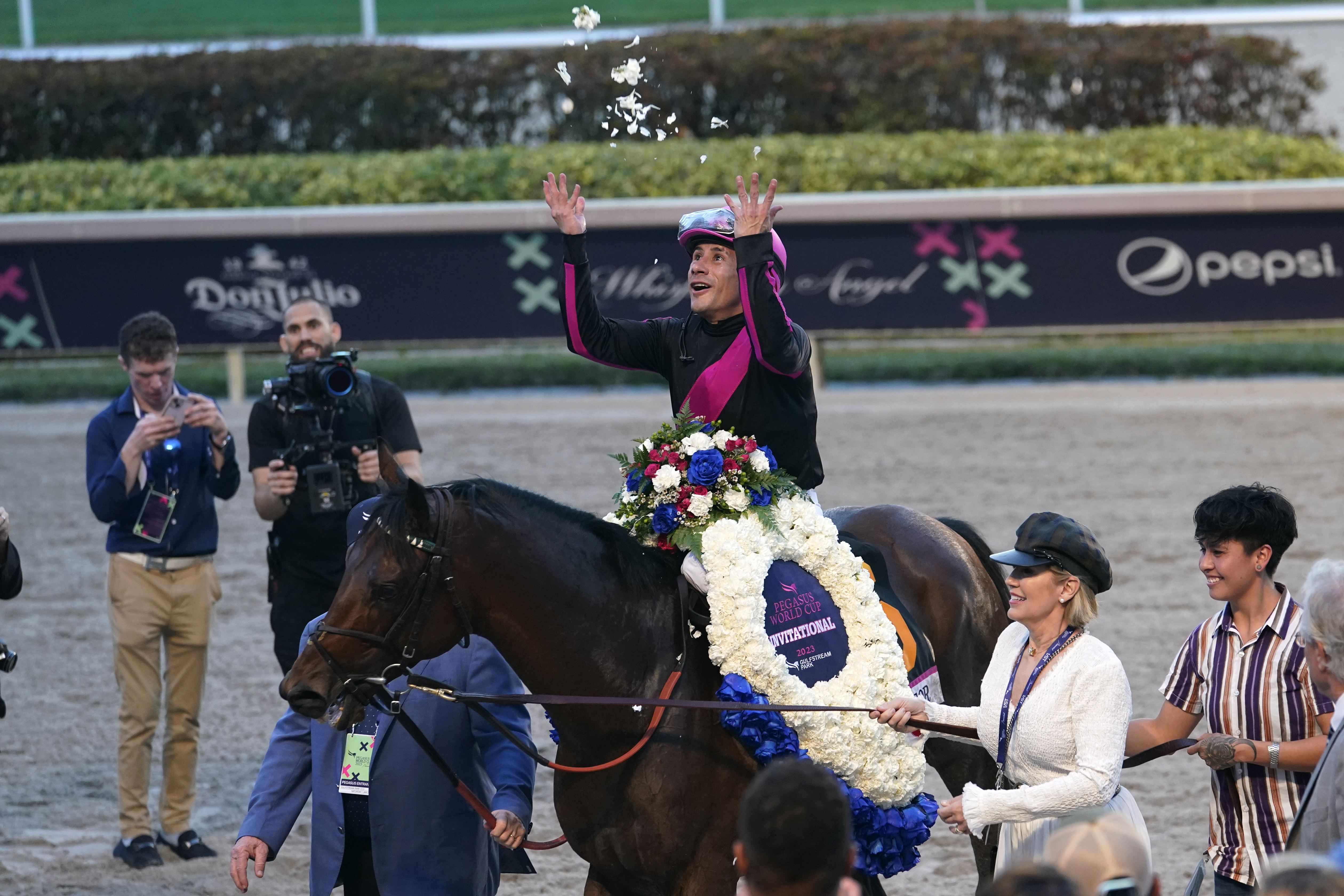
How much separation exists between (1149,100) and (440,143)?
8574mm

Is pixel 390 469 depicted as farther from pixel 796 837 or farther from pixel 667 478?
pixel 796 837

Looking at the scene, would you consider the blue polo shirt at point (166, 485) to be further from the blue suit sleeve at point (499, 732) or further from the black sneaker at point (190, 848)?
the blue suit sleeve at point (499, 732)

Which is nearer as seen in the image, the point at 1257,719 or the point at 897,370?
the point at 1257,719

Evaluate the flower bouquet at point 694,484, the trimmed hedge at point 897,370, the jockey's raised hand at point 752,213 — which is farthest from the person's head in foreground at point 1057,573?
the trimmed hedge at point 897,370

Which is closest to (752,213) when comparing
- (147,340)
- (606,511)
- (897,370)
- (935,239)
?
(147,340)

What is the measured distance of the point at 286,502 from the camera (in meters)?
5.73

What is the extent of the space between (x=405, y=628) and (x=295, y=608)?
7.78 feet

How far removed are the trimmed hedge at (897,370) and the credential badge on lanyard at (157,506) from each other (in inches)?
377

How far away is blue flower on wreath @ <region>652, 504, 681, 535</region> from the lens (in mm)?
4043

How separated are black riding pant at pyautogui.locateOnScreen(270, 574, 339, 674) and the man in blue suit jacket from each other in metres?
1.74

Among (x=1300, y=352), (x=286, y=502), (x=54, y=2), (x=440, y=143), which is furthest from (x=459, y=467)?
(x=54, y=2)

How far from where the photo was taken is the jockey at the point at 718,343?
157 inches

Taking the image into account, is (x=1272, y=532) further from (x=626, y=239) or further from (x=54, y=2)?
(x=54, y=2)

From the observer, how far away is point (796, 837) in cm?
233
